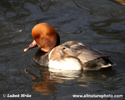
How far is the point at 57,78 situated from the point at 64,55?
43 cm

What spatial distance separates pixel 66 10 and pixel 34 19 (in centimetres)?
93

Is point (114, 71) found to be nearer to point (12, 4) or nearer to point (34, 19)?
point (34, 19)

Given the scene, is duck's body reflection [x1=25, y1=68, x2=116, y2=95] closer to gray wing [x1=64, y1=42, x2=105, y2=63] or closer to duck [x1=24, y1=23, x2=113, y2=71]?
duck [x1=24, y1=23, x2=113, y2=71]

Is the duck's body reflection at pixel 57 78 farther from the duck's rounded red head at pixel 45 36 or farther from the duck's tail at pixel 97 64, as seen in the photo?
the duck's rounded red head at pixel 45 36

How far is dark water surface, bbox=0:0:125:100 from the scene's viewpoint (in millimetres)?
4293

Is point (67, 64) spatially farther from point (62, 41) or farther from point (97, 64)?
point (62, 41)

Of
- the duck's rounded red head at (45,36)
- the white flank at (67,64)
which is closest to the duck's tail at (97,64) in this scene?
the white flank at (67,64)

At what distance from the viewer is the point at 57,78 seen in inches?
183

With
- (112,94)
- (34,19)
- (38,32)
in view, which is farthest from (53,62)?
(34,19)

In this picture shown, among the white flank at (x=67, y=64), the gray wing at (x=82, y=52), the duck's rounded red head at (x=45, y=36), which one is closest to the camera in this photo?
the gray wing at (x=82, y=52)

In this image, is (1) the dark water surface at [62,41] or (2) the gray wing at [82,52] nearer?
(1) the dark water surface at [62,41]

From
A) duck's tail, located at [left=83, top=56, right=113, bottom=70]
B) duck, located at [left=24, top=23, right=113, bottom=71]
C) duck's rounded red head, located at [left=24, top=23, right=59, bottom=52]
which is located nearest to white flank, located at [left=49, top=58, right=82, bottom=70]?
duck, located at [left=24, top=23, right=113, bottom=71]

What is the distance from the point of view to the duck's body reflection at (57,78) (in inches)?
170

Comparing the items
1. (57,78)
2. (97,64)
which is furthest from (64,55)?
(97,64)
